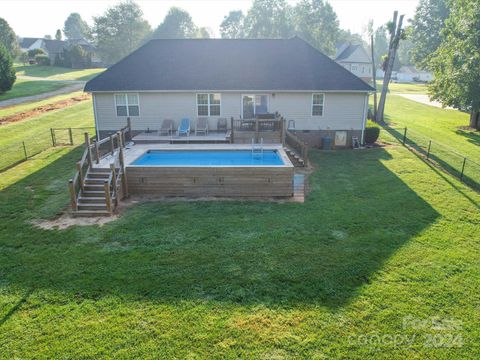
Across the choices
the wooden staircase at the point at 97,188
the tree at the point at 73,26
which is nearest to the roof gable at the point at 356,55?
the wooden staircase at the point at 97,188

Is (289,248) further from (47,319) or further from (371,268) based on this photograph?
(47,319)

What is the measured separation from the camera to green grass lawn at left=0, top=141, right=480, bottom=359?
19.2 ft

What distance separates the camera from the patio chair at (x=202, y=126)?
1859cm

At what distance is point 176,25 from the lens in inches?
3871

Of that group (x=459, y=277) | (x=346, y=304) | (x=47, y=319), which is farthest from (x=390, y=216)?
(x=47, y=319)

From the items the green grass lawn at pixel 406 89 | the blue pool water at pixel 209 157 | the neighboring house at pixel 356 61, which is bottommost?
the blue pool water at pixel 209 157

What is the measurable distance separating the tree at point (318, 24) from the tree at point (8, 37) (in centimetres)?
5611

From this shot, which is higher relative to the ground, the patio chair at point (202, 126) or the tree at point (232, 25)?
the tree at point (232, 25)

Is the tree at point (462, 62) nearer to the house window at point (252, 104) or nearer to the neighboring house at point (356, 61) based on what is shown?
the house window at point (252, 104)

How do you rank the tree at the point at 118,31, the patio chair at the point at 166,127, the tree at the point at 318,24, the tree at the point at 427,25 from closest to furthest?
the patio chair at the point at 166,127 < the tree at the point at 427,25 < the tree at the point at 318,24 < the tree at the point at 118,31

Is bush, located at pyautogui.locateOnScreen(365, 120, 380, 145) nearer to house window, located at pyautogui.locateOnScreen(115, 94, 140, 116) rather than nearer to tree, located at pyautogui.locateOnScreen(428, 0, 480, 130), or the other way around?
tree, located at pyautogui.locateOnScreen(428, 0, 480, 130)

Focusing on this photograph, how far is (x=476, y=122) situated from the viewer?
1029 inches

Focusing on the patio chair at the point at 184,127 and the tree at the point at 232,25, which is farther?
the tree at the point at 232,25

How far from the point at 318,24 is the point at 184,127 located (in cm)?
6756
